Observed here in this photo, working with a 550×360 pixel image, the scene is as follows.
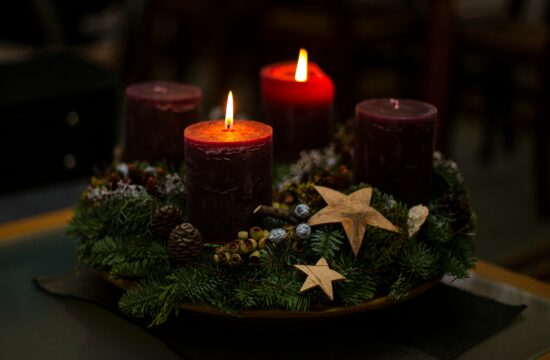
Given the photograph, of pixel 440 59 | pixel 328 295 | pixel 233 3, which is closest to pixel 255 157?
pixel 328 295

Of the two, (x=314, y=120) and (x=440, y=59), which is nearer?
(x=314, y=120)

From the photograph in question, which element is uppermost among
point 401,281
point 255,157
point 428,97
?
point 255,157

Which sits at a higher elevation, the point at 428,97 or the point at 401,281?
the point at 401,281

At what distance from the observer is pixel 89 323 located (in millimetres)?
801

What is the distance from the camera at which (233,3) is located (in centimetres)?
254

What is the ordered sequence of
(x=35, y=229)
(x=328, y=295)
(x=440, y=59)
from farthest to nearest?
1. (x=440, y=59)
2. (x=35, y=229)
3. (x=328, y=295)

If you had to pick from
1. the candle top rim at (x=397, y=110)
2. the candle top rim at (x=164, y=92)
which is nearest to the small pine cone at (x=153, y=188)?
the candle top rim at (x=164, y=92)

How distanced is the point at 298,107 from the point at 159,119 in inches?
6.3

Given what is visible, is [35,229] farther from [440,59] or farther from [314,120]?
[440,59]

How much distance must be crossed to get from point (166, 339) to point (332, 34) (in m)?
1.61

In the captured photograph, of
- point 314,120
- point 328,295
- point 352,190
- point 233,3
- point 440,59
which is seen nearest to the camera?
point 328,295

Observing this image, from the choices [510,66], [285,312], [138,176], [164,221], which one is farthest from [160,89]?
[510,66]

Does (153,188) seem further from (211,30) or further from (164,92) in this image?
(211,30)

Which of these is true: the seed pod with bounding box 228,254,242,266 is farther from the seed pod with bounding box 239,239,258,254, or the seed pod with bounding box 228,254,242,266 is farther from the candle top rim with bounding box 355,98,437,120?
the candle top rim with bounding box 355,98,437,120
